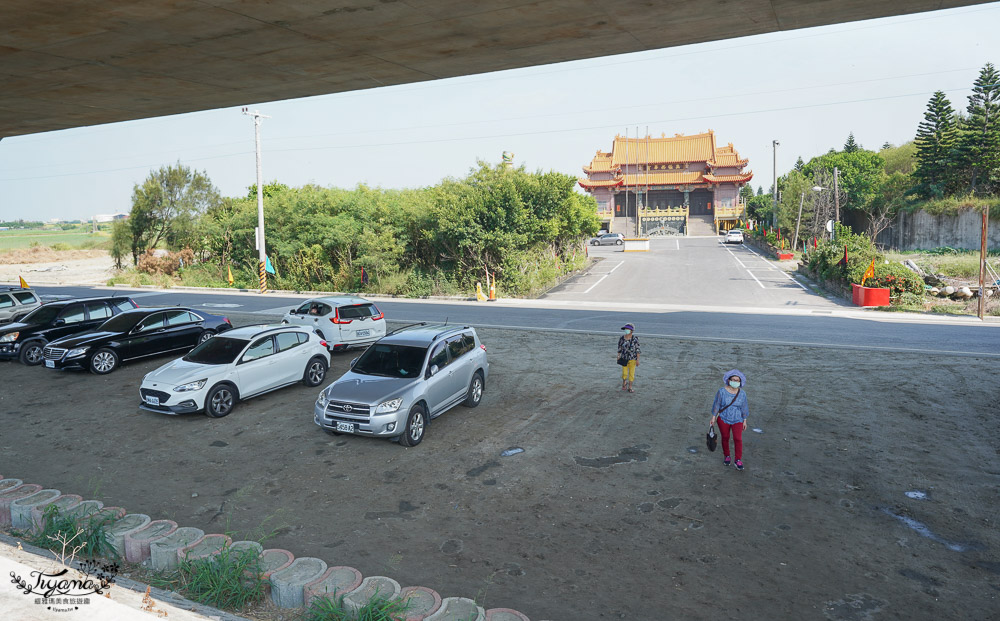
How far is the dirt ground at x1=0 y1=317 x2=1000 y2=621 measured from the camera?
6.11m

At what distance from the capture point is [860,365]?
606 inches

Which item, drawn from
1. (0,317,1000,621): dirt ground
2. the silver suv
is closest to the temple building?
(0,317,1000,621): dirt ground

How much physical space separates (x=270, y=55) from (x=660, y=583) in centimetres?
1090

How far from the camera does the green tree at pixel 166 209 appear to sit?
1900 inches

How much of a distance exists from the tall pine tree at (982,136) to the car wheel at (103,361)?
62.5 meters

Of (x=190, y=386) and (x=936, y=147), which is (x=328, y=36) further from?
(x=936, y=147)

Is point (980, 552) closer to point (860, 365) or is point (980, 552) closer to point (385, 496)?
point (385, 496)

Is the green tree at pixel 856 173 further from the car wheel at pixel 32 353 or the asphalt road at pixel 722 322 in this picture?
the car wheel at pixel 32 353

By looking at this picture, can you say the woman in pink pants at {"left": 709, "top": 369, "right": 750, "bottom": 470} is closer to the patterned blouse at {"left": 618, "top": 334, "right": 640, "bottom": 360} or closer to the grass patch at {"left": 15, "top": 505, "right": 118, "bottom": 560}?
the patterned blouse at {"left": 618, "top": 334, "right": 640, "bottom": 360}

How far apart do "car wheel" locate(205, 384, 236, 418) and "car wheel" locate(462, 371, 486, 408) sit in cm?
453

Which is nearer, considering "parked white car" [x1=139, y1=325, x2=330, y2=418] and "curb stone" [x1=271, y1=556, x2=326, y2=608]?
"curb stone" [x1=271, y1=556, x2=326, y2=608]

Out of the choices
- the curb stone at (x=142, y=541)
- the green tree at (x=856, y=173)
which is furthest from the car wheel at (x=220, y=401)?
the green tree at (x=856, y=173)

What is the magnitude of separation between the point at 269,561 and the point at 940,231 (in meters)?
59.1

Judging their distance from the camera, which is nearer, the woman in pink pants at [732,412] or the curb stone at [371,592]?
the curb stone at [371,592]
